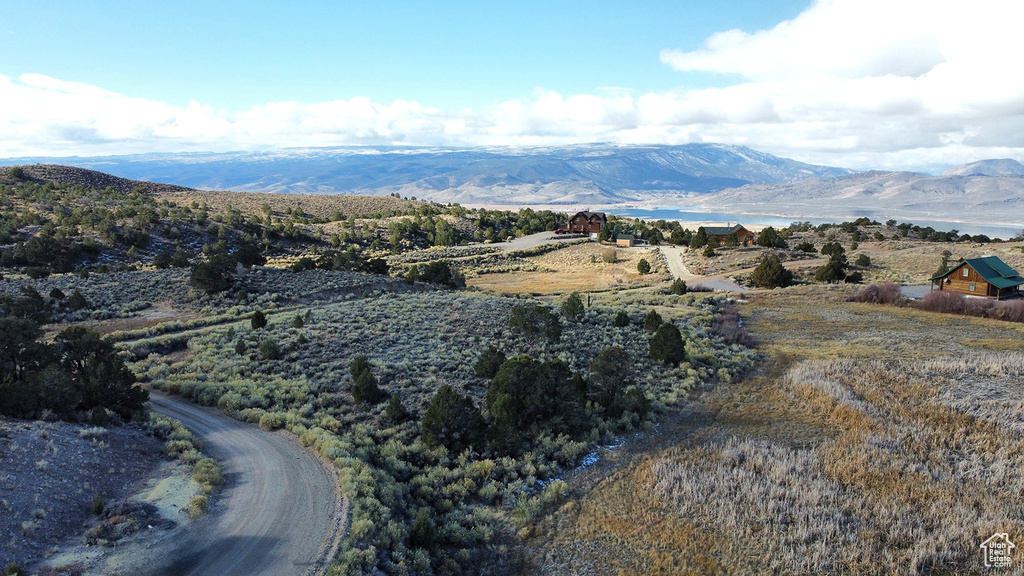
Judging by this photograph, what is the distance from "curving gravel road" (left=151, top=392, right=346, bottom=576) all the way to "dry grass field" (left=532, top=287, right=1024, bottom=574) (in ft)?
16.4

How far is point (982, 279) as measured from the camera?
1502 inches

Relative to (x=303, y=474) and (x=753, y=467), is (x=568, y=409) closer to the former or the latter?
(x=753, y=467)

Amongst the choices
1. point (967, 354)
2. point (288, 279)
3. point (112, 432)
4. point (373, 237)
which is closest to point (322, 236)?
point (373, 237)

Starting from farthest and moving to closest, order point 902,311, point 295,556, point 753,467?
point 902,311, point 753,467, point 295,556

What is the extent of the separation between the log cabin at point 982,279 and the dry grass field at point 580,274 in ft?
77.4

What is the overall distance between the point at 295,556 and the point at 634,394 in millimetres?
12927

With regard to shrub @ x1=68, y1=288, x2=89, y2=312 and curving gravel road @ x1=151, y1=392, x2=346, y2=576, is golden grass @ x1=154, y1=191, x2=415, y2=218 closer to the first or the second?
shrub @ x1=68, y1=288, x2=89, y2=312

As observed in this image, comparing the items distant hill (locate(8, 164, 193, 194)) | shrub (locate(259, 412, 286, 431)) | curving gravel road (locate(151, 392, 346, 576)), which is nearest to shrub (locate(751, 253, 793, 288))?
shrub (locate(259, 412, 286, 431))

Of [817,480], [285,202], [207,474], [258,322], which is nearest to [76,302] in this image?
[258,322]

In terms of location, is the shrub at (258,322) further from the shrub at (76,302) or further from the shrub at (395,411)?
the shrub at (395,411)

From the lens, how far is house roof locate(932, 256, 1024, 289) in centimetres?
3803

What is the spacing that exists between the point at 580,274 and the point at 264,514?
54.8m

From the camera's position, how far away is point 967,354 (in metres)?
26.1

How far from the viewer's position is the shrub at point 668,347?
2531 cm
